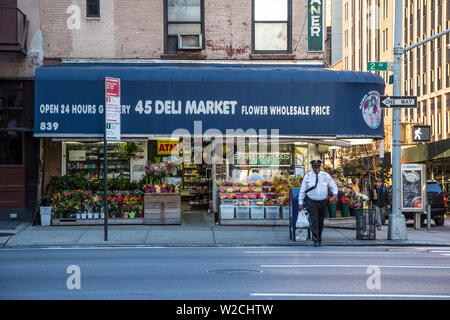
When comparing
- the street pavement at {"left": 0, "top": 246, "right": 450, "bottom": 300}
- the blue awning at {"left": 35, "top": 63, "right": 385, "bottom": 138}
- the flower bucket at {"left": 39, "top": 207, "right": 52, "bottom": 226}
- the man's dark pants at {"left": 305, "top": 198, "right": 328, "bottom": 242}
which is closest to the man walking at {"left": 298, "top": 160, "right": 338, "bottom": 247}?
the man's dark pants at {"left": 305, "top": 198, "right": 328, "bottom": 242}

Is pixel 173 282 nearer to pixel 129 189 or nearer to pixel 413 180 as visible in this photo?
pixel 129 189

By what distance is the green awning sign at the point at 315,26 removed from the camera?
1997 centimetres

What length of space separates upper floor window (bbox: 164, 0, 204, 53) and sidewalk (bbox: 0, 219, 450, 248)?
5856mm

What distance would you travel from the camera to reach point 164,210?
1816 centimetres

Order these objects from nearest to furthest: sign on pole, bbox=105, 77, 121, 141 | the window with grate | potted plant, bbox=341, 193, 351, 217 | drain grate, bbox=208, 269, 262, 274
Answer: drain grate, bbox=208, 269, 262, 274 < sign on pole, bbox=105, 77, 121, 141 < potted plant, bbox=341, 193, 351, 217 < the window with grate

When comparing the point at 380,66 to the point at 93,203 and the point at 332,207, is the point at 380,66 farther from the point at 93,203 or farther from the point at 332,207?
the point at 93,203

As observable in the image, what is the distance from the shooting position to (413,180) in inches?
866

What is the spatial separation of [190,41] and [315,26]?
3.97m

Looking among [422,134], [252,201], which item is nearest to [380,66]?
[252,201]

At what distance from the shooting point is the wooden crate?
18.1 meters

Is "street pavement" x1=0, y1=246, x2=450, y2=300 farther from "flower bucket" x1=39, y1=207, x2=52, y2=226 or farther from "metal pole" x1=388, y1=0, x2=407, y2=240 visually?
"flower bucket" x1=39, y1=207, x2=52, y2=226

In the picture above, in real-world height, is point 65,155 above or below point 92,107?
below
